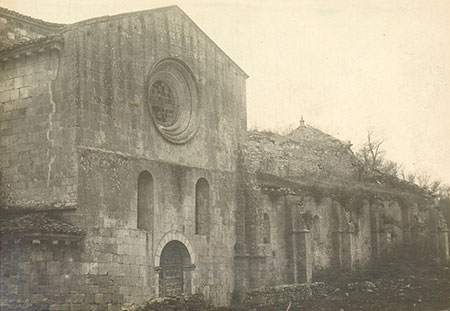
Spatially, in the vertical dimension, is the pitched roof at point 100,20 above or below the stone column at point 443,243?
above

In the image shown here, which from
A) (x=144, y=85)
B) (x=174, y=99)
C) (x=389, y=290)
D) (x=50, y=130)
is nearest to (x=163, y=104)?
(x=174, y=99)

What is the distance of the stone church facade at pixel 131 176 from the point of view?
663 inches

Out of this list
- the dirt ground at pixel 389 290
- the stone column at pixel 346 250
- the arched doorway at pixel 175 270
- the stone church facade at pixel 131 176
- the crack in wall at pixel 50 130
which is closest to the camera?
the stone church facade at pixel 131 176

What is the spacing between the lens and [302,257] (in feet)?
87.2

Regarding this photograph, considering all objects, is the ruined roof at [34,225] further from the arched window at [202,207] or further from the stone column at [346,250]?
the stone column at [346,250]

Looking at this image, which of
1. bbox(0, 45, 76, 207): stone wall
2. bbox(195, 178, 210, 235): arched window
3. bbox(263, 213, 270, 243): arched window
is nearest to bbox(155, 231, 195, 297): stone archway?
bbox(195, 178, 210, 235): arched window

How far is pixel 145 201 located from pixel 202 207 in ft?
9.73

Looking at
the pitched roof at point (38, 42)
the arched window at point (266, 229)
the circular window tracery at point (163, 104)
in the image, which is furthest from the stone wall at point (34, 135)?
the arched window at point (266, 229)

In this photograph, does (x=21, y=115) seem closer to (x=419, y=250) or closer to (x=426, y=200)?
(x=419, y=250)

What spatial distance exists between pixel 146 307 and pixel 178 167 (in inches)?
222

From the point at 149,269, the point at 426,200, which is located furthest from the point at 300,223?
the point at 426,200

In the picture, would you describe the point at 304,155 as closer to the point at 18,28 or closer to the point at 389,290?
the point at 389,290

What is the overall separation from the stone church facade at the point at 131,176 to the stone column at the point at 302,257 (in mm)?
50

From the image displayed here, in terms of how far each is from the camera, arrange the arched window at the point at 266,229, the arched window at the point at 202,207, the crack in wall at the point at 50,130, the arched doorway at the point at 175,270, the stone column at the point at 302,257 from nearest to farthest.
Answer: the crack in wall at the point at 50,130 → the arched doorway at the point at 175,270 → the arched window at the point at 202,207 → the arched window at the point at 266,229 → the stone column at the point at 302,257
